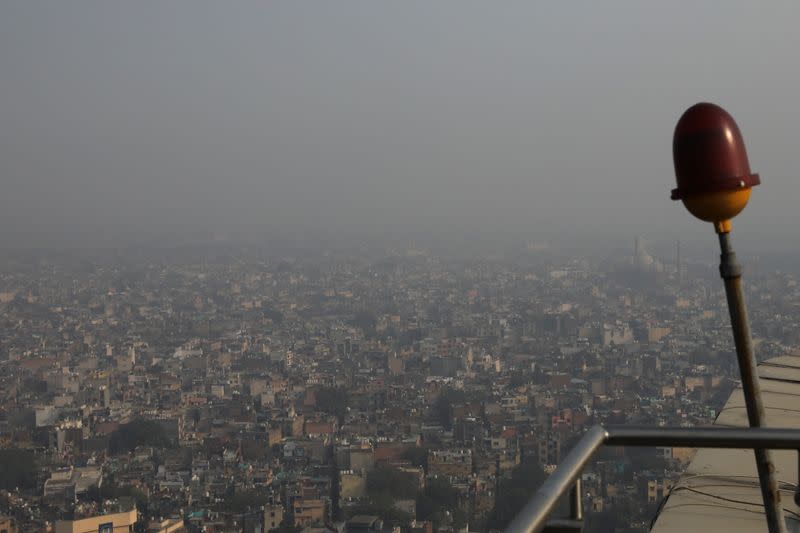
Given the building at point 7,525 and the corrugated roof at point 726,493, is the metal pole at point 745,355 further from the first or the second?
the building at point 7,525

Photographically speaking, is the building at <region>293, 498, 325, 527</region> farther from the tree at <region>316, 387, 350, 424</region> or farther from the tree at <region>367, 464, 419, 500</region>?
the tree at <region>316, 387, 350, 424</region>

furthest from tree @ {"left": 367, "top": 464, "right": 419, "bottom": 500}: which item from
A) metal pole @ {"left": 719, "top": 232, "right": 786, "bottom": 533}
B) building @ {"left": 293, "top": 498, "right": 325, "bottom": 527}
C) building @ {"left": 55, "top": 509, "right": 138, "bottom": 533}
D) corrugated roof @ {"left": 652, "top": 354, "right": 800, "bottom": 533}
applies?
metal pole @ {"left": 719, "top": 232, "right": 786, "bottom": 533}

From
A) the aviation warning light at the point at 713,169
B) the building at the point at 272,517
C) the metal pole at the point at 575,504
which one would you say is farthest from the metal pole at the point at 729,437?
the building at the point at 272,517

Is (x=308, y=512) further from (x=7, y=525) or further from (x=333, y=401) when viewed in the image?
(x=333, y=401)

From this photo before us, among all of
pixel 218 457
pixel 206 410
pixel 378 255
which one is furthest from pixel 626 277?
pixel 218 457

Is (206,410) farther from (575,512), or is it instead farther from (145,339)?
(575,512)

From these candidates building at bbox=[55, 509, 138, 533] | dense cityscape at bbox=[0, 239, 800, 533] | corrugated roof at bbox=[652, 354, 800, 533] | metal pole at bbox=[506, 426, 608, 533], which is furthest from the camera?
dense cityscape at bbox=[0, 239, 800, 533]

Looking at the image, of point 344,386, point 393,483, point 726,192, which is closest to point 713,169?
point 726,192
